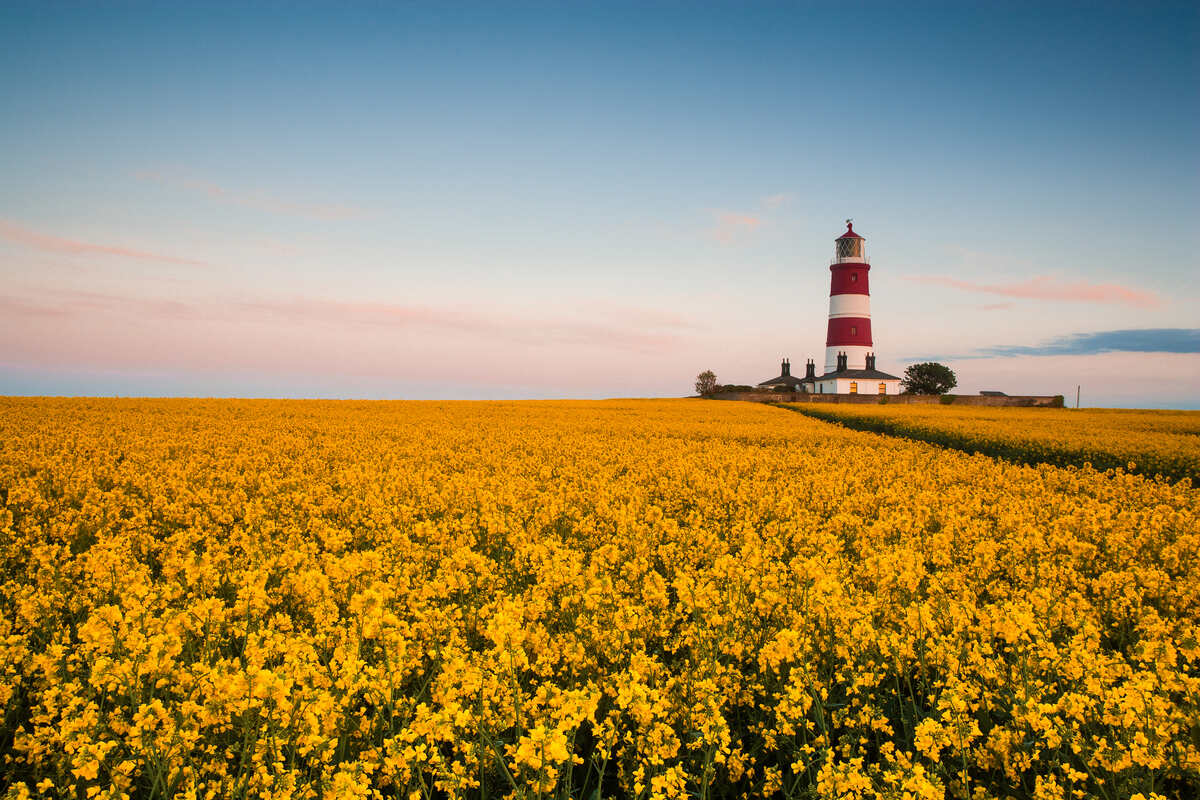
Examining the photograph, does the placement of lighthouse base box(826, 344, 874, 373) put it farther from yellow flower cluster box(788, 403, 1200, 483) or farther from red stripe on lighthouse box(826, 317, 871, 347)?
yellow flower cluster box(788, 403, 1200, 483)

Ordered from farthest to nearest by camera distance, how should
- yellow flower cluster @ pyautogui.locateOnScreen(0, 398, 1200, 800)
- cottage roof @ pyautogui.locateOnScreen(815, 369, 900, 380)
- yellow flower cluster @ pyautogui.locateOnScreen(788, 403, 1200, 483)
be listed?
cottage roof @ pyautogui.locateOnScreen(815, 369, 900, 380) < yellow flower cluster @ pyautogui.locateOnScreen(788, 403, 1200, 483) < yellow flower cluster @ pyautogui.locateOnScreen(0, 398, 1200, 800)

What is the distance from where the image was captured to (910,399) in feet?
208

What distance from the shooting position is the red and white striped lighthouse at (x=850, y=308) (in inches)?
3040

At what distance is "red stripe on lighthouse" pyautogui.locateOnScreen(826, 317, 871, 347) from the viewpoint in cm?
7694

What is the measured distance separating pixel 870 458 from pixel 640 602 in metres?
12.4

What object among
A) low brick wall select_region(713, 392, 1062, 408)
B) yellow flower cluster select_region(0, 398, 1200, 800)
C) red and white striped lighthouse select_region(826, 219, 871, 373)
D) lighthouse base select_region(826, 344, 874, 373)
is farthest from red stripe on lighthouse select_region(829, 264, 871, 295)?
yellow flower cluster select_region(0, 398, 1200, 800)

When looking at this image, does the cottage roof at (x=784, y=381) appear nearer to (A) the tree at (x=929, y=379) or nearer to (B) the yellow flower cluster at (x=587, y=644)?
(A) the tree at (x=929, y=379)

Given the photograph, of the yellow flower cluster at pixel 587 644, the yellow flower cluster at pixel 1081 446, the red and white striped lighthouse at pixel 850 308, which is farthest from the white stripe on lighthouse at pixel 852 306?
the yellow flower cluster at pixel 587 644

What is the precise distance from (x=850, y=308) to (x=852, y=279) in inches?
142

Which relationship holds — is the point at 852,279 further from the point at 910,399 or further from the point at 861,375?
the point at 910,399

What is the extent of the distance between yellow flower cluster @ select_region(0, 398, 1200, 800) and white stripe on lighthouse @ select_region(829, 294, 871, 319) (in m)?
71.0

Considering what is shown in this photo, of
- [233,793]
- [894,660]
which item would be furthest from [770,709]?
[233,793]

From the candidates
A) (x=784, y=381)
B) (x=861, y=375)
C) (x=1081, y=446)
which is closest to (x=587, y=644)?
(x=1081, y=446)

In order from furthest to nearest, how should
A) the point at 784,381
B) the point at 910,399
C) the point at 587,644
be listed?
the point at 784,381
the point at 910,399
the point at 587,644
